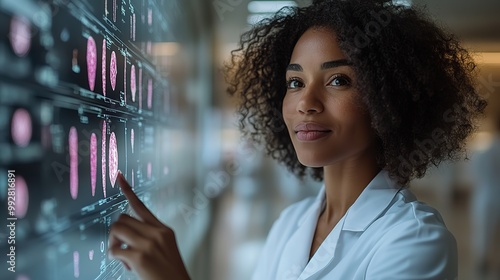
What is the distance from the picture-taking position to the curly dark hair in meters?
1.14

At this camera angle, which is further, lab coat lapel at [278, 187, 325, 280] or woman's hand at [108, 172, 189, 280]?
lab coat lapel at [278, 187, 325, 280]

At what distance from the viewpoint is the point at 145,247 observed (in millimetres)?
743

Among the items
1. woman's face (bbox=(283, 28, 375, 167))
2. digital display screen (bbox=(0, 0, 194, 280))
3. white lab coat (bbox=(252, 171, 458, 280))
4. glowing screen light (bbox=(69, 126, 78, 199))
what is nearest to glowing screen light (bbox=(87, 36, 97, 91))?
digital display screen (bbox=(0, 0, 194, 280))

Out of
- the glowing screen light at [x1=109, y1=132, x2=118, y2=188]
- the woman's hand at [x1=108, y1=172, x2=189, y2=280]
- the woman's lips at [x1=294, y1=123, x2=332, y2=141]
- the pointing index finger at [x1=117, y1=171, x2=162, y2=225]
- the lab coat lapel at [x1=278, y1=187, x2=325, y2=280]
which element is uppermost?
the woman's lips at [x1=294, y1=123, x2=332, y2=141]

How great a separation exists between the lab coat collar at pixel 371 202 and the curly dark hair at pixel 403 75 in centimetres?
3

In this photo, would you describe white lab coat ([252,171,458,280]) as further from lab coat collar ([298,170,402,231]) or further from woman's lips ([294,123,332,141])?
woman's lips ([294,123,332,141])

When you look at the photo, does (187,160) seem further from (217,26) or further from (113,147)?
(113,147)

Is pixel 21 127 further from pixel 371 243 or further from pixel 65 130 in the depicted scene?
pixel 371 243

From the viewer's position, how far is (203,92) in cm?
418

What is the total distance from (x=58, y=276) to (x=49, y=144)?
19 centimetres

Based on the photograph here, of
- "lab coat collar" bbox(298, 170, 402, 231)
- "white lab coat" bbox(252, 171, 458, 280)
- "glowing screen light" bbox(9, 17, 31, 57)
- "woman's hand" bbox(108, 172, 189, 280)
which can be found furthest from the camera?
"lab coat collar" bbox(298, 170, 402, 231)

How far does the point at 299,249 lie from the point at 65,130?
2.34 feet

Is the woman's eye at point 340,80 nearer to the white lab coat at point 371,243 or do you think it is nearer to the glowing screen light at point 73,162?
the white lab coat at point 371,243

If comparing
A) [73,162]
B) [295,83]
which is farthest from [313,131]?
[73,162]
